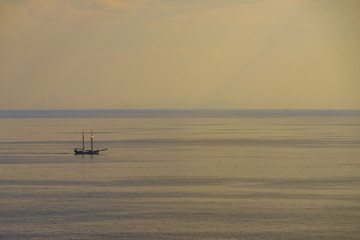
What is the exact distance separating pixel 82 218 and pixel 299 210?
2198 cm

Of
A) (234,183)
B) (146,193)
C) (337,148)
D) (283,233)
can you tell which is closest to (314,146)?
(337,148)

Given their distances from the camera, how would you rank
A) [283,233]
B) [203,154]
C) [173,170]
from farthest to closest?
[203,154], [173,170], [283,233]

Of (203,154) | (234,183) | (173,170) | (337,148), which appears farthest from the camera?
(337,148)

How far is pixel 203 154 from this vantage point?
127500 mm

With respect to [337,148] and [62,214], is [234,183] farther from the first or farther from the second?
[337,148]

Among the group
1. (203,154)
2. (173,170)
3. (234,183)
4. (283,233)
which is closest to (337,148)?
(203,154)

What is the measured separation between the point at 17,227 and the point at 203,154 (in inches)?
2876

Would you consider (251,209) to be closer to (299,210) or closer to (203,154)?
(299,210)

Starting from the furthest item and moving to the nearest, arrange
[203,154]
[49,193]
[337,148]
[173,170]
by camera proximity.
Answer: [337,148], [203,154], [173,170], [49,193]

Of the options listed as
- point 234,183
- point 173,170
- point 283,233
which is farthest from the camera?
point 173,170

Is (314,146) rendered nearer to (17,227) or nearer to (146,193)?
(146,193)

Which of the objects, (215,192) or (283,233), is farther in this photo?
(215,192)

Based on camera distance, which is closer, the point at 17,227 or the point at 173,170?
the point at 17,227

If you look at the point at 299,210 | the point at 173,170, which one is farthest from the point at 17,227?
the point at 173,170
